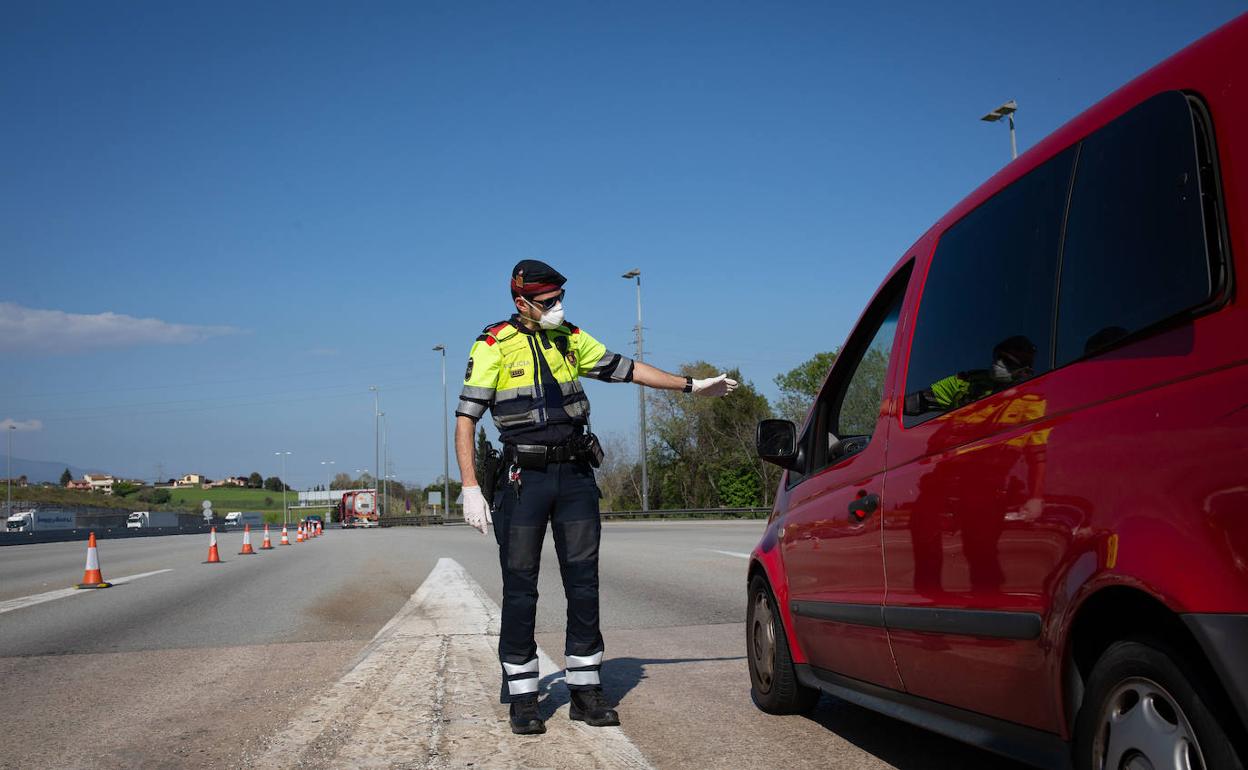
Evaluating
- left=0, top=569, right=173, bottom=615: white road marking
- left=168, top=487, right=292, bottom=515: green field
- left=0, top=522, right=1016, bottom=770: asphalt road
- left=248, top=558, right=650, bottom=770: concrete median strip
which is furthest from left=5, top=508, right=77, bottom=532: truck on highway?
left=168, top=487, right=292, bottom=515: green field

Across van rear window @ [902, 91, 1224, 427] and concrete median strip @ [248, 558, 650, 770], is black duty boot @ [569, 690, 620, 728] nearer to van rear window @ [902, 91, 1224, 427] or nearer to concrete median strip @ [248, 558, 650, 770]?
concrete median strip @ [248, 558, 650, 770]

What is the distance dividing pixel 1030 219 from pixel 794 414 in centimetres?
5729

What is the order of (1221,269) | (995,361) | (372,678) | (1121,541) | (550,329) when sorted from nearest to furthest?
(1221,269) < (1121,541) < (995,361) < (550,329) < (372,678)

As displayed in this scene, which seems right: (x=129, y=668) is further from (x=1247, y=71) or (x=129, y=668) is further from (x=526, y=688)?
(x=1247, y=71)

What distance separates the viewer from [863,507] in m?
3.84

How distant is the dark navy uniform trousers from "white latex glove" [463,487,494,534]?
93 mm

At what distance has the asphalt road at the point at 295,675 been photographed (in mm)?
4449

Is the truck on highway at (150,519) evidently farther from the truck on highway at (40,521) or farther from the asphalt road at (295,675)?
the asphalt road at (295,675)

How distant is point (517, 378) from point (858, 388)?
161cm

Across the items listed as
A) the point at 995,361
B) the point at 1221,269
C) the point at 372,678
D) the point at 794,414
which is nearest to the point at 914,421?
the point at 995,361

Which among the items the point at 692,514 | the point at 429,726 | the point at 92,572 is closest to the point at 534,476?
the point at 429,726

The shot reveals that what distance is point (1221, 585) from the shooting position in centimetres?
206

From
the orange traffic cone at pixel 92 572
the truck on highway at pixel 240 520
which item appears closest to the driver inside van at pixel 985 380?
the orange traffic cone at pixel 92 572

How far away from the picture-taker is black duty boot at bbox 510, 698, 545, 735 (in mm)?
4750
